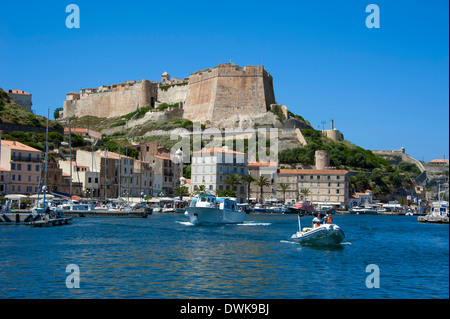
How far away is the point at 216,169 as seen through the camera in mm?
74125

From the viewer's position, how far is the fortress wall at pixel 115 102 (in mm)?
116000

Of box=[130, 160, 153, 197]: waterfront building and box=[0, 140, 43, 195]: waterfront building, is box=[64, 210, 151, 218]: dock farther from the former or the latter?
box=[130, 160, 153, 197]: waterfront building

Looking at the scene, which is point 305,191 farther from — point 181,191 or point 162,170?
point 162,170

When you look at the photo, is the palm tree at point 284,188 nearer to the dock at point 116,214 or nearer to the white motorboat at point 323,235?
the dock at point 116,214

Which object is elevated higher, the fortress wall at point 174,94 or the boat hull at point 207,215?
the fortress wall at point 174,94

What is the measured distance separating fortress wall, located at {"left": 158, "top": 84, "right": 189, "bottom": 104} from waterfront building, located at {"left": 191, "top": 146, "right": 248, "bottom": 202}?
3721 cm

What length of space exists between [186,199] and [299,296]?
190 ft

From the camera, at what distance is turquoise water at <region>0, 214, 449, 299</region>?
16922 mm

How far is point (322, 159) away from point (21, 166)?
47047 millimetres

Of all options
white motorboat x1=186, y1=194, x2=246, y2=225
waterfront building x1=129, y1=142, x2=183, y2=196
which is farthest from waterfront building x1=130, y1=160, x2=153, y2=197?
white motorboat x1=186, y1=194, x2=246, y2=225

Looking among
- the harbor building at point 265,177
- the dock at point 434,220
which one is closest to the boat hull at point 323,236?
the dock at point 434,220

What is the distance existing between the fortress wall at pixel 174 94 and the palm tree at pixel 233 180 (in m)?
39.8

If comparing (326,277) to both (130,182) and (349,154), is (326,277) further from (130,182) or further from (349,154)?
(349,154)

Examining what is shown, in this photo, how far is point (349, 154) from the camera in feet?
314
